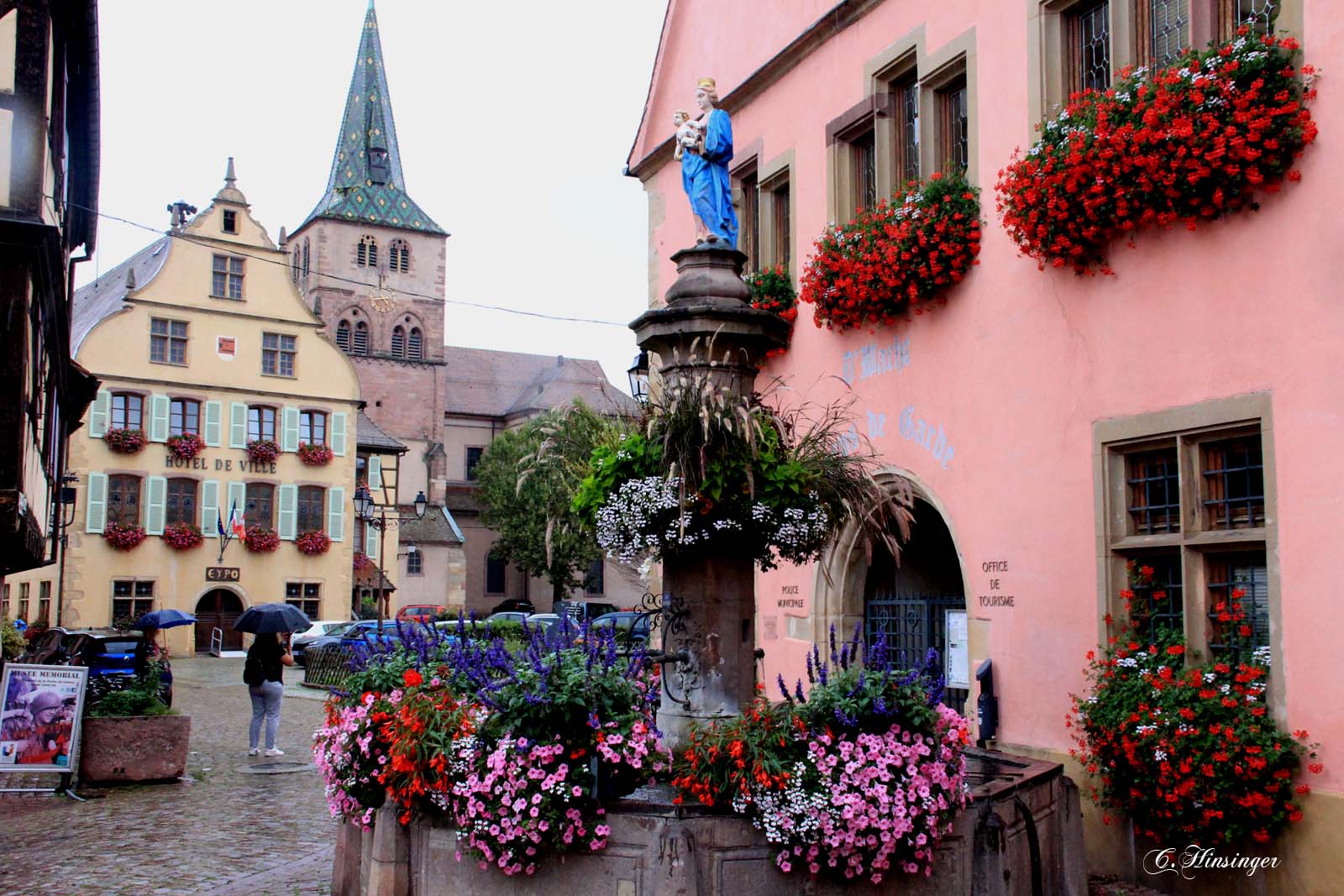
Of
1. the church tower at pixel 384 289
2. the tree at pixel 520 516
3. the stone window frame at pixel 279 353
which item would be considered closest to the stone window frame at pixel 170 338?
the stone window frame at pixel 279 353

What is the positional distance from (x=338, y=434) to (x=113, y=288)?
853cm

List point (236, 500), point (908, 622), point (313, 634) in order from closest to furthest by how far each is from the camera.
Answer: point (908, 622) < point (313, 634) < point (236, 500)

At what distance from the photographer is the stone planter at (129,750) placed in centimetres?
1214

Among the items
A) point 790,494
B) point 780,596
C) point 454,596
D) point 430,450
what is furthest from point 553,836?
point 430,450

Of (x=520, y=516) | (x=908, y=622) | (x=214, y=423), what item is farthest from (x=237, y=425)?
(x=908, y=622)

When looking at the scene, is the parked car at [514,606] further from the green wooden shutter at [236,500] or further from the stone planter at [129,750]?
the stone planter at [129,750]

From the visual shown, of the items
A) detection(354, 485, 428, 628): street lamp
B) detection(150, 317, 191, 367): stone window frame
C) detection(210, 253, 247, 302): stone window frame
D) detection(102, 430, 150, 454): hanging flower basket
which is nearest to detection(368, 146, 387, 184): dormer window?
detection(354, 485, 428, 628): street lamp

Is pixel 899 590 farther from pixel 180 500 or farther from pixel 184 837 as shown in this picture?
pixel 180 500

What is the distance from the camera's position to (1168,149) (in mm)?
7723

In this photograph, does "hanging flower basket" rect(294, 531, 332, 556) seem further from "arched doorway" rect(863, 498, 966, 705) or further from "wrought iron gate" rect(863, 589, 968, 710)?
"wrought iron gate" rect(863, 589, 968, 710)

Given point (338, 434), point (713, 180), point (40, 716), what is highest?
point (338, 434)

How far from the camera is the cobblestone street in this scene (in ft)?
26.5

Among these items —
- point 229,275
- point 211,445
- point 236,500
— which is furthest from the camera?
point 229,275

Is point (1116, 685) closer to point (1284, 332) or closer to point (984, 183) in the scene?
point (1284, 332)
